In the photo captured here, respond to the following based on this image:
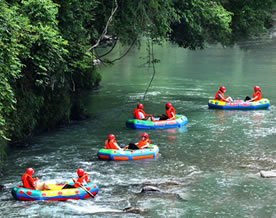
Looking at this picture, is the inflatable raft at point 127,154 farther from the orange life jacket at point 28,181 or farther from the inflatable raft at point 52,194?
the orange life jacket at point 28,181

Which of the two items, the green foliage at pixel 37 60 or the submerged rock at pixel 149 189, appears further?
the submerged rock at pixel 149 189

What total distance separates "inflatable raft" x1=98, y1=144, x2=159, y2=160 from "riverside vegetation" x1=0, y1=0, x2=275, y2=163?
8.45 ft

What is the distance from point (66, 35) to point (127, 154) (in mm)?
5123

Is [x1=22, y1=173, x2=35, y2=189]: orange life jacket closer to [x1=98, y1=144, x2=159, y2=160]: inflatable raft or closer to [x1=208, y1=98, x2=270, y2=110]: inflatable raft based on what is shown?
[x1=98, y1=144, x2=159, y2=160]: inflatable raft

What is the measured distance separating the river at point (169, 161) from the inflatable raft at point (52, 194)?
180 millimetres

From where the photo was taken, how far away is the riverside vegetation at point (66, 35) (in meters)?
16.4

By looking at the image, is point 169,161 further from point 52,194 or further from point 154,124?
point 154,124

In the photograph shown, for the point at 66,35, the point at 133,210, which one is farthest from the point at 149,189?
the point at 66,35

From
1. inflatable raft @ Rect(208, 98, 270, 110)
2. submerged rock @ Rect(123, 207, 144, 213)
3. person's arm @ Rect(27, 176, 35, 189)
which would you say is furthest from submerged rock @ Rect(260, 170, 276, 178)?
inflatable raft @ Rect(208, 98, 270, 110)

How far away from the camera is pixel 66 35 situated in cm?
2052

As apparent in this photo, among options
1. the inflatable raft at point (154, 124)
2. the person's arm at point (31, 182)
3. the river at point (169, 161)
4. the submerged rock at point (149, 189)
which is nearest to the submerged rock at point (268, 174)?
the river at point (169, 161)

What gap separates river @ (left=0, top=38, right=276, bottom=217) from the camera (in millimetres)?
14781

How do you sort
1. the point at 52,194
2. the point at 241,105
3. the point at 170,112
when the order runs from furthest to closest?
1. the point at 241,105
2. the point at 170,112
3. the point at 52,194

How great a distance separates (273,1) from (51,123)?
51.8 feet
